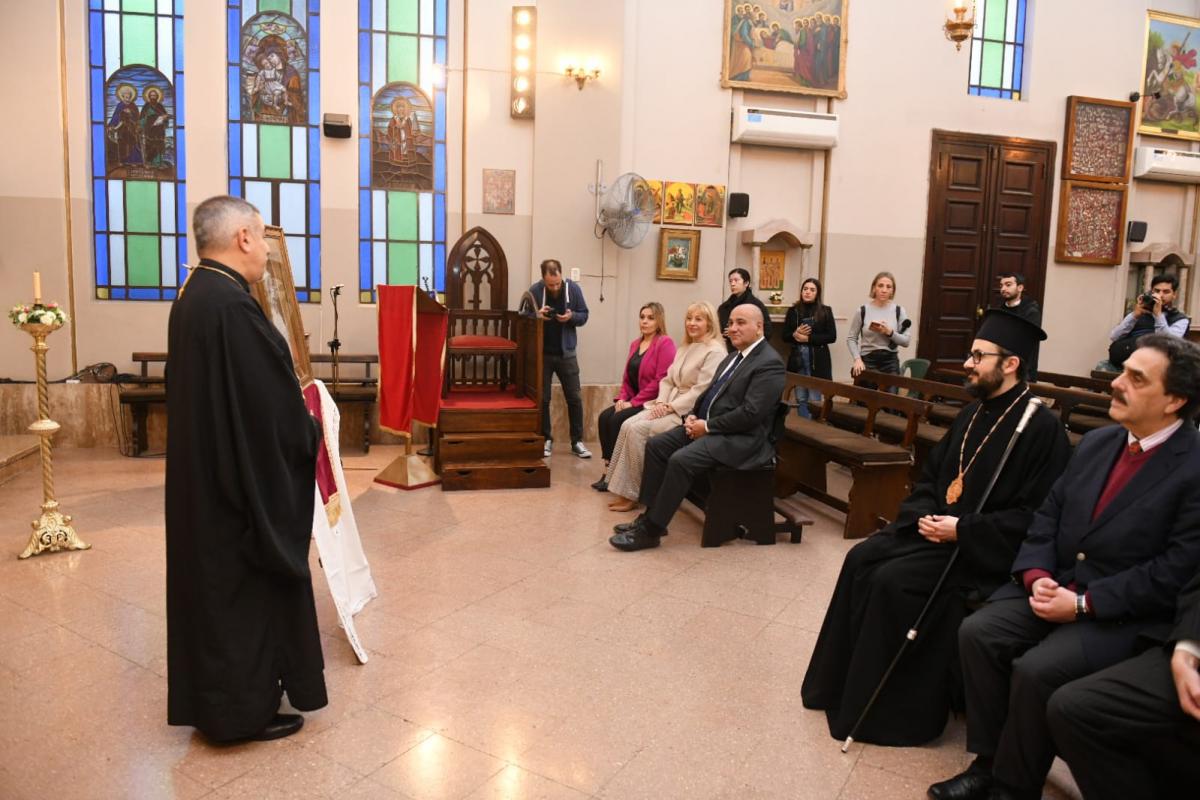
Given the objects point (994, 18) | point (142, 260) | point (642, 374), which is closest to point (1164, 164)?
point (994, 18)

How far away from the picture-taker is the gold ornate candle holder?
4.69m

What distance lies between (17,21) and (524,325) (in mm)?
5072

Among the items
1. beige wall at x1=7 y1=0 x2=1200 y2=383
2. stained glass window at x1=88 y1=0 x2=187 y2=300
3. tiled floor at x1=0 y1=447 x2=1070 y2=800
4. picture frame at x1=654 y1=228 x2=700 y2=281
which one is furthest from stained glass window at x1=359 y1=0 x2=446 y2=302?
tiled floor at x1=0 y1=447 x2=1070 y2=800

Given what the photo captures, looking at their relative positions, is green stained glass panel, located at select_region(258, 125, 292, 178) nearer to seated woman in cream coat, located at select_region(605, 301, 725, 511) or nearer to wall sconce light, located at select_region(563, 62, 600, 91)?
wall sconce light, located at select_region(563, 62, 600, 91)

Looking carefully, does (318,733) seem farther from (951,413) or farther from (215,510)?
(951,413)

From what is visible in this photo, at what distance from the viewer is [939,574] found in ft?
9.84

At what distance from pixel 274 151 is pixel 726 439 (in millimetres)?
5312

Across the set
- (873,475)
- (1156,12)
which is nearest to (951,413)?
(873,475)

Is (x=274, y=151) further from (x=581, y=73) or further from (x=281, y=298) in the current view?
(x=281, y=298)

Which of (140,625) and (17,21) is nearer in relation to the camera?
(140,625)

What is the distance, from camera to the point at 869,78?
8.94m

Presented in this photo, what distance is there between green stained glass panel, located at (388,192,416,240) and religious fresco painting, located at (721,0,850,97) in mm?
3401

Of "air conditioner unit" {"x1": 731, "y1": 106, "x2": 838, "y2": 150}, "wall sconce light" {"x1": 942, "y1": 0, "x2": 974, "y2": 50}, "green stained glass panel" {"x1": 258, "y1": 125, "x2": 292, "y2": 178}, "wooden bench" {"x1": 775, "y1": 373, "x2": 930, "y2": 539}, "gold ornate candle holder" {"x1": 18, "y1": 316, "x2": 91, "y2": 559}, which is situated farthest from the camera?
"air conditioner unit" {"x1": 731, "y1": 106, "x2": 838, "y2": 150}

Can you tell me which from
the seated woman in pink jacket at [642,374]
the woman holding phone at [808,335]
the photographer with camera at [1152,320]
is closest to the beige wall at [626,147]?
the woman holding phone at [808,335]
